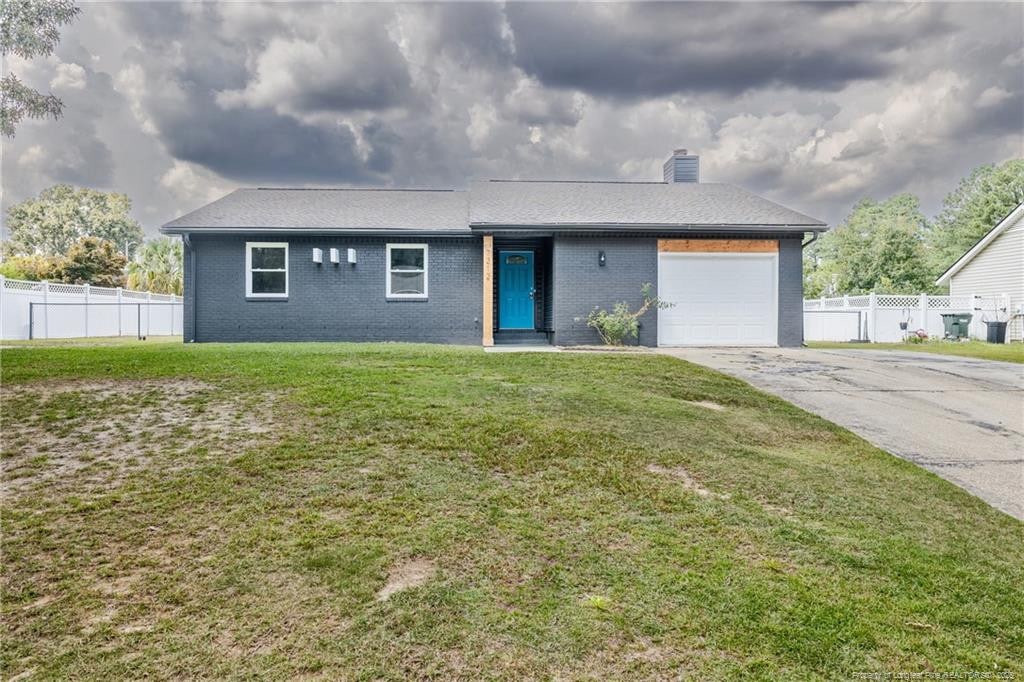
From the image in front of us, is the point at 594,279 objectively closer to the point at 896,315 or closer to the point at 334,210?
the point at 334,210

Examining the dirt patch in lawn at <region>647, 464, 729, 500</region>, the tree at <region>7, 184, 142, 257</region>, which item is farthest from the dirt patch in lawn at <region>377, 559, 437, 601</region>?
the tree at <region>7, 184, 142, 257</region>

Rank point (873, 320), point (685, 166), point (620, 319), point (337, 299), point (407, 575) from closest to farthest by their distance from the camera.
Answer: point (407, 575) → point (620, 319) → point (337, 299) → point (685, 166) → point (873, 320)

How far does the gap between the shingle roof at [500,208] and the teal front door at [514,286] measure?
1.23 metres

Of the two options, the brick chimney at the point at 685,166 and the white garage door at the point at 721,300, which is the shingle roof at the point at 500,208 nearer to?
the brick chimney at the point at 685,166

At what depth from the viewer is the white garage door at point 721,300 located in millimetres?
13367

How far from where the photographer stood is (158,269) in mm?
37156

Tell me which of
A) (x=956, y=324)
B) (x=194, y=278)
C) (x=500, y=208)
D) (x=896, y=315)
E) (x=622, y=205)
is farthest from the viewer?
(x=896, y=315)

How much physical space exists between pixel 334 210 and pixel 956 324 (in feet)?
64.2

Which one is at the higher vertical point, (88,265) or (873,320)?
(88,265)

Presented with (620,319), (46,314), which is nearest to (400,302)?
(620,319)

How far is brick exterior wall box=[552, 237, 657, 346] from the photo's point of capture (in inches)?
513

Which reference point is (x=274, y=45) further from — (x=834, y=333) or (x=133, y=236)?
(x=133, y=236)

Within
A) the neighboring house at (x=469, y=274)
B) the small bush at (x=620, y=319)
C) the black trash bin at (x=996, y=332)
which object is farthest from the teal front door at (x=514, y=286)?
the black trash bin at (x=996, y=332)

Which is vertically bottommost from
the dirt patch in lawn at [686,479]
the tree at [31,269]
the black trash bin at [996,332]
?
the dirt patch in lawn at [686,479]
